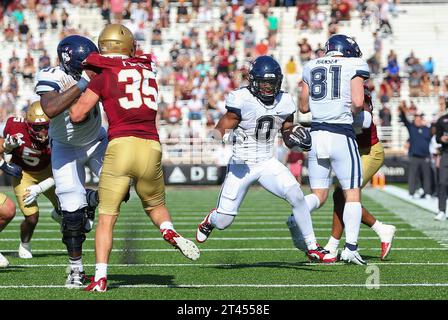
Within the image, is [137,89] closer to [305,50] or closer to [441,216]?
[441,216]

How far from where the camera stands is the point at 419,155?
17.4m

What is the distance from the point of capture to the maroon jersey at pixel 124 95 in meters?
6.20

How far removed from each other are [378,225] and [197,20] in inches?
783

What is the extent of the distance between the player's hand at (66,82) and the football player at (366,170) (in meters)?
2.46

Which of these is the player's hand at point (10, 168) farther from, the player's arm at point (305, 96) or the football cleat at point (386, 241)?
the football cleat at point (386, 241)

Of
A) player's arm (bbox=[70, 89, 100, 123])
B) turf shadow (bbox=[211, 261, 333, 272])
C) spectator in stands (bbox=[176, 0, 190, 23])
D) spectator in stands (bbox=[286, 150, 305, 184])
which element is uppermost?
spectator in stands (bbox=[176, 0, 190, 23])

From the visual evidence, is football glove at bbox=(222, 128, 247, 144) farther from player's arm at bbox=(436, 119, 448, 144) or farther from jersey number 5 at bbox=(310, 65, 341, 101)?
player's arm at bbox=(436, 119, 448, 144)

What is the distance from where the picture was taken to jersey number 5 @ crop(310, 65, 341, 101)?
793 cm

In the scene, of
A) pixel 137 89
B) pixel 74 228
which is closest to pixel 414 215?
pixel 74 228

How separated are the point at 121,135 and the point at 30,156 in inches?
117

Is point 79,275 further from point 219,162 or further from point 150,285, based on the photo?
point 219,162

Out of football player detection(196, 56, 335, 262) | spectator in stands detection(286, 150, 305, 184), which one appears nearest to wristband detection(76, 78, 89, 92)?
football player detection(196, 56, 335, 262)

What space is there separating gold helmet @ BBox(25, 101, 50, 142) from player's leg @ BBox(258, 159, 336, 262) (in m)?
1.97

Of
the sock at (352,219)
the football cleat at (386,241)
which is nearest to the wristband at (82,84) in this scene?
the sock at (352,219)
